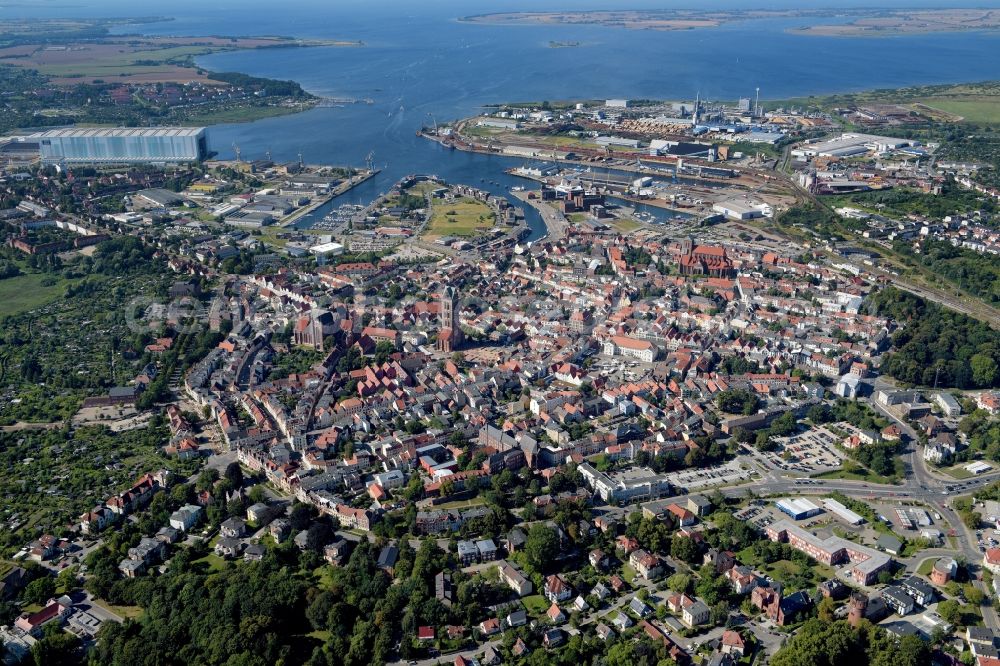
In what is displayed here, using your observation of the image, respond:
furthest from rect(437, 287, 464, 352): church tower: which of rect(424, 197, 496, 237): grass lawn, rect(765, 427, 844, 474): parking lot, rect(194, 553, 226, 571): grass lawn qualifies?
rect(424, 197, 496, 237): grass lawn

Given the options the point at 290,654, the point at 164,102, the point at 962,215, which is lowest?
the point at 290,654

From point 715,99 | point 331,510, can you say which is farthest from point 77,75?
point 331,510

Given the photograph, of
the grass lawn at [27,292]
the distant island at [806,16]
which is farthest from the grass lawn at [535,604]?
the distant island at [806,16]

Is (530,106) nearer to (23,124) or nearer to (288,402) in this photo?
(23,124)

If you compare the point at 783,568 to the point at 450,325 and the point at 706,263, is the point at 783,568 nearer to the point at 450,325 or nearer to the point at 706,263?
the point at 450,325

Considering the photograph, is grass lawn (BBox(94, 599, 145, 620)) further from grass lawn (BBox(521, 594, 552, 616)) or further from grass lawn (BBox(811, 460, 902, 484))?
grass lawn (BBox(811, 460, 902, 484))

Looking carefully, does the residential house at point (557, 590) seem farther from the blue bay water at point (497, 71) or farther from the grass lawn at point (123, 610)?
the blue bay water at point (497, 71)
